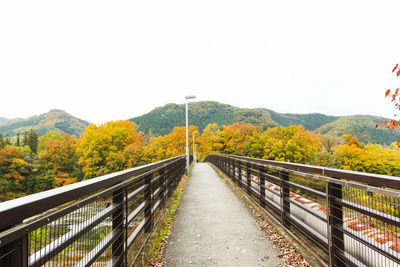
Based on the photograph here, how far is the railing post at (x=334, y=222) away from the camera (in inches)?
98.8

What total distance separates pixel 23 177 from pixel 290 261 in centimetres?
5119

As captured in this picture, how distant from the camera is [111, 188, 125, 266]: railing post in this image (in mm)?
2365

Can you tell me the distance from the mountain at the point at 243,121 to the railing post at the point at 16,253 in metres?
102

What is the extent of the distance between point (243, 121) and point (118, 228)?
396ft

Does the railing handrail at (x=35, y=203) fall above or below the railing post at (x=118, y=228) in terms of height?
above

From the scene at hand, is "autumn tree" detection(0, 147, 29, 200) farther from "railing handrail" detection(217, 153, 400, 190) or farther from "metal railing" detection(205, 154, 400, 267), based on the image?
"railing handrail" detection(217, 153, 400, 190)

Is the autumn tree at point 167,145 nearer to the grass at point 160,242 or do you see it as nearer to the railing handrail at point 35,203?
the grass at point 160,242

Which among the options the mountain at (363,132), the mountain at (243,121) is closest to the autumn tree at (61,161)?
the mountain at (243,121)

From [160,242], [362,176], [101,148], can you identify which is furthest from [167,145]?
[362,176]

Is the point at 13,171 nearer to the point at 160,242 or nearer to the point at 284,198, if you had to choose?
the point at 160,242

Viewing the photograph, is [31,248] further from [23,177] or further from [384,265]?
[23,177]

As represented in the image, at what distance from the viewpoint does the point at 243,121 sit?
120 m

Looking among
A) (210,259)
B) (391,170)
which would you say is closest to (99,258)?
(210,259)

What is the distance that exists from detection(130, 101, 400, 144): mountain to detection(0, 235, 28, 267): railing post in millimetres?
101919
